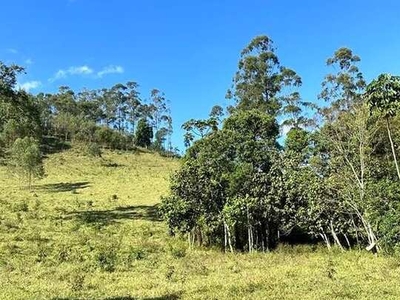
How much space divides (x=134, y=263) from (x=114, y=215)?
16315mm

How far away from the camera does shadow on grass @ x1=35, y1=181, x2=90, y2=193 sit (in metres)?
54.1

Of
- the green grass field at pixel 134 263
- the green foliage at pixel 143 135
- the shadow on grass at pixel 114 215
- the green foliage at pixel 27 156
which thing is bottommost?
the green grass field at pixel 134 263

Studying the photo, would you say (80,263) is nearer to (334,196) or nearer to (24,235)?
(24,235)

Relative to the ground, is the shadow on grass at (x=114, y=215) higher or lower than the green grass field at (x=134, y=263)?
higher

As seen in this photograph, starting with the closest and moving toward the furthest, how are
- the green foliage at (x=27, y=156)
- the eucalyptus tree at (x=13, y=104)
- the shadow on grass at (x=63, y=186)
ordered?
the eucalyptus tree at (x=13, y=104), the green foliage at (x=27, y=156), the shadow on grass at (x=63, y=186)

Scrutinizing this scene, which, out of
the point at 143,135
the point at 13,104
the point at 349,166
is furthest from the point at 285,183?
the point at 143,135

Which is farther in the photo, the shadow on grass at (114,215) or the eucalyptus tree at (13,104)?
the shadow on grass at (114,215)

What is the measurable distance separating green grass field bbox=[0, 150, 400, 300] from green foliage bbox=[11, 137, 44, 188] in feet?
12.6

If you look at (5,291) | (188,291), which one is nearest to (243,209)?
(188,291)

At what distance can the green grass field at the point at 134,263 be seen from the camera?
16641 millimetres

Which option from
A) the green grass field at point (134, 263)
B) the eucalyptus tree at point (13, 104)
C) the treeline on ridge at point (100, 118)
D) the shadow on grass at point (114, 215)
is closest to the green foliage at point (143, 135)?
the treeline on ridge at point (100, 118)

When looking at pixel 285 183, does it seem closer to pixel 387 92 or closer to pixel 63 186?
→ pixel 387 92

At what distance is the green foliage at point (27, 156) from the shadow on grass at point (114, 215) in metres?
14.8

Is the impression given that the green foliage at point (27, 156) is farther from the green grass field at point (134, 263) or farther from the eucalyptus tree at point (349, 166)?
the eucalyptus tree at point (349, 166)
